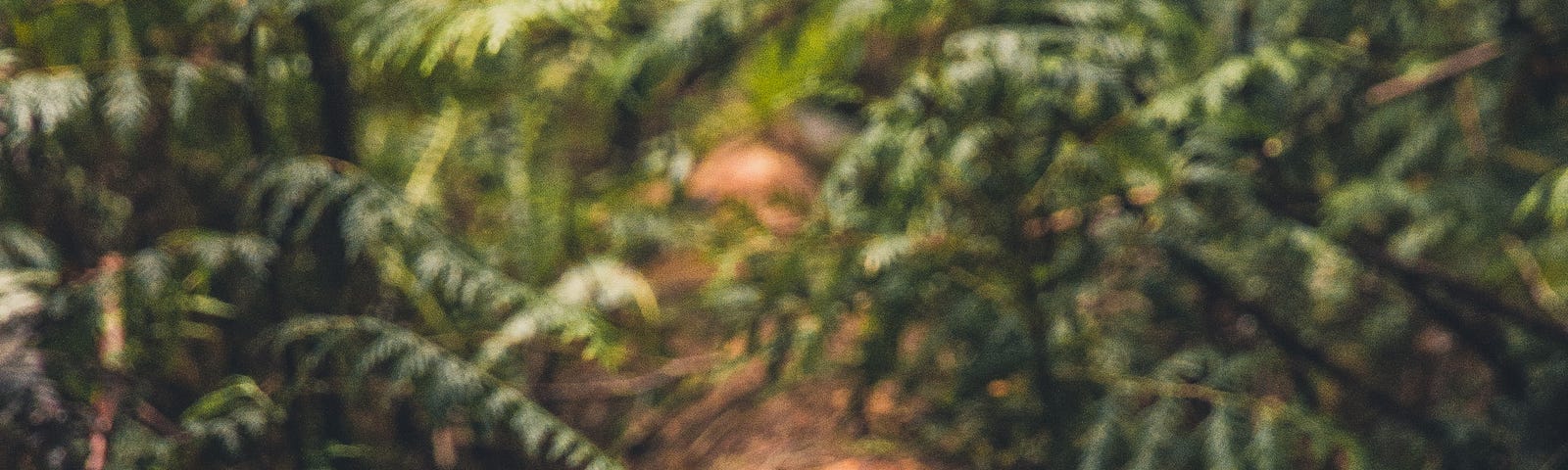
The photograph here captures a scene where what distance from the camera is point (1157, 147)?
1499 millimetres

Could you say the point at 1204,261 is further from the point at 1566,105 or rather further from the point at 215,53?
the point at 215,53

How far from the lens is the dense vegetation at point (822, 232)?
134cm

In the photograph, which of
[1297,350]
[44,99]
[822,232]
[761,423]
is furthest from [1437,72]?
[44,99]

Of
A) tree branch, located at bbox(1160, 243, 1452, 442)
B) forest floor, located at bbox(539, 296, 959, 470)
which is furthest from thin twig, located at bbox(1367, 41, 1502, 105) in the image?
forest floor, located at bbox(539, 296, 959, 470)

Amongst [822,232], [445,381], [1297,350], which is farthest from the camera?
[1297,350]

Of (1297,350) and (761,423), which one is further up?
(1297,350)

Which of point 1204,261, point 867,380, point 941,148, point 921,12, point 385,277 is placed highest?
point 921,12

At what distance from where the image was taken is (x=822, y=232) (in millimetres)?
1660

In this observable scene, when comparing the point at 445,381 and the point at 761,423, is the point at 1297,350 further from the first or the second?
the point at 445,381

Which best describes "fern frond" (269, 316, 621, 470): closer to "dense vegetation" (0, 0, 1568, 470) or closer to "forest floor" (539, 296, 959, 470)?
"dense vegetation" (0, 0, 1568, 470)

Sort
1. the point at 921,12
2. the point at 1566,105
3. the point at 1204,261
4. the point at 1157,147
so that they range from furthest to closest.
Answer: the point at 1566,105, the point at 1204,261, the point at 1157,147, the point at 921,12

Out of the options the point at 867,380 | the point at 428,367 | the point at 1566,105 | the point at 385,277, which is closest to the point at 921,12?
the point at 867,380

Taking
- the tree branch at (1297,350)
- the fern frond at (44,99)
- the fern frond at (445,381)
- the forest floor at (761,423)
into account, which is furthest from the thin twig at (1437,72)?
the fern frond at (44,99)

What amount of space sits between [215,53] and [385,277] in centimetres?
42
